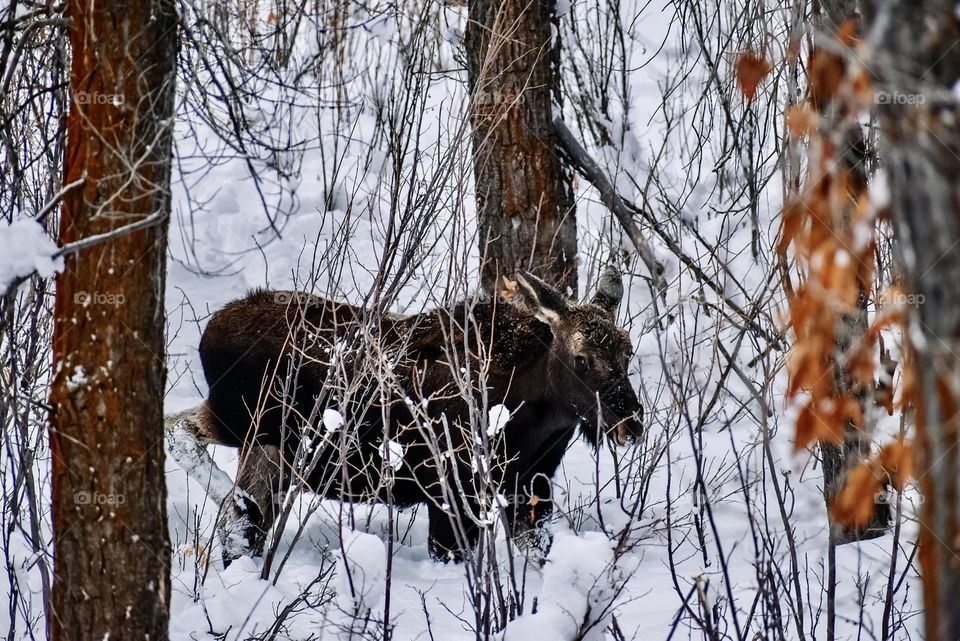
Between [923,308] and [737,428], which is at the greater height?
[737,428]

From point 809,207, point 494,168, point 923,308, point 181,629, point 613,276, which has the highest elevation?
point 494,168

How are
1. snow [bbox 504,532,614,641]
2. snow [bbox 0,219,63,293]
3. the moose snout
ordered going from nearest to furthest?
1. snow [bbox 0,219,63,293]
2. snow [bbox 504,532,614,641]
3. the moose snout

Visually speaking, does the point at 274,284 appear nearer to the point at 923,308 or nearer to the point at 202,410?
the point at 202,410

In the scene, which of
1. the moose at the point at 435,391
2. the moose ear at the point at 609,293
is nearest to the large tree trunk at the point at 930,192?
the moose at the point at 435,391

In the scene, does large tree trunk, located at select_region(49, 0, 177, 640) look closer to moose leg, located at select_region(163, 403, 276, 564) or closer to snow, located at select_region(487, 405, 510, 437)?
snow, located at select_region(487, 405, 510, 437)

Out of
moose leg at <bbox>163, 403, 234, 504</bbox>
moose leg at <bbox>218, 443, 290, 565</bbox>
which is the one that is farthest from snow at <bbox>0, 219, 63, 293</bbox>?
moose leg at <bbox>163, 403, 234, 504</bbox>

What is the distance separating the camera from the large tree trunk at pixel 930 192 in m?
1.89

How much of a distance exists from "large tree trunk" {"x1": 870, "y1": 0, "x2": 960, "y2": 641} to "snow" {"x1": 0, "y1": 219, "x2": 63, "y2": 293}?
2.65 m

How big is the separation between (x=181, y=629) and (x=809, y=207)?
383 centimetres

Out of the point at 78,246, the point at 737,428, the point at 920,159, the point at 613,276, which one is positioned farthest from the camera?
the point at 737,428

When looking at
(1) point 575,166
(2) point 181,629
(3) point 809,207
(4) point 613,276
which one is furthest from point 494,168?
(3) point 809,207

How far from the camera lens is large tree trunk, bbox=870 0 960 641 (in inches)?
74.4

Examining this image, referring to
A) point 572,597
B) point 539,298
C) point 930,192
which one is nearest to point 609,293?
point 539,298

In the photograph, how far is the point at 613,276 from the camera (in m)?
6.72
